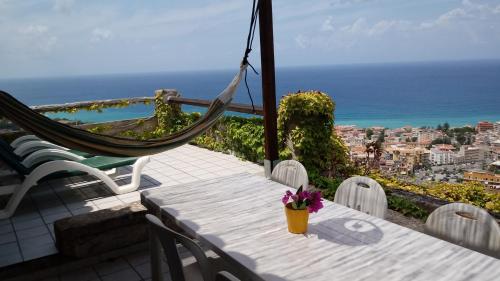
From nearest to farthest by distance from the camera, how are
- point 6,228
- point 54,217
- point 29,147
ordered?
point 6,228, point 54,217, point 29,147

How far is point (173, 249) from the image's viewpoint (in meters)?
1.50

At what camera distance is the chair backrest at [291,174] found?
2426 mm

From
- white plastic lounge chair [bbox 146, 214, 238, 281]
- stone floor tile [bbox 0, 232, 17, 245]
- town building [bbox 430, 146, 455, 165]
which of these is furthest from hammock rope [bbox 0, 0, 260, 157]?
town building [bbox 430, 146, 455, 165]

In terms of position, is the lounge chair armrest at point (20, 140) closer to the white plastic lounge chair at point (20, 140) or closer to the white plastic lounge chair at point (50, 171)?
the white plastic lounge chair at point (20, 140)

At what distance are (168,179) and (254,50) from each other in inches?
78.8

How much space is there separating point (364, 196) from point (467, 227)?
590 mm

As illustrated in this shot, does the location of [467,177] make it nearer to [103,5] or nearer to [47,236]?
[47,236]

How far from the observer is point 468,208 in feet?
5.16

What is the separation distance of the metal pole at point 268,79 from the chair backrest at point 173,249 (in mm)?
2375

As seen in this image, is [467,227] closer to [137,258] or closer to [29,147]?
[137,258]

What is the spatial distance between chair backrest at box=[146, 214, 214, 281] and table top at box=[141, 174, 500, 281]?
11cm

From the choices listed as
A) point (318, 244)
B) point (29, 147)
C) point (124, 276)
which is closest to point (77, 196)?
point (29, 147)

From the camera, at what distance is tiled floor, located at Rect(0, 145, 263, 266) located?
9.59ft

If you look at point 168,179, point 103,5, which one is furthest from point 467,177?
point 103,5
